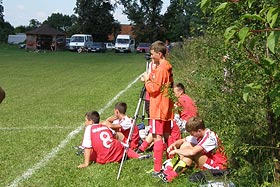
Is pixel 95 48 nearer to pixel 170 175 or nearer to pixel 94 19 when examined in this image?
pixel 94 19

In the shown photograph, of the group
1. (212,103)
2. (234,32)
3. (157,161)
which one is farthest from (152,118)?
(234,32)

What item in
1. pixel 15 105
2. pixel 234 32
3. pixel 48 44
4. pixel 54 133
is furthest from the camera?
pixel 48 44

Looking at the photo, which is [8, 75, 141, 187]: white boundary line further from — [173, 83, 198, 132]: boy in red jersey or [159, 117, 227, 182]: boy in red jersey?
[173, 83, 198, 132]: boy in red jersey

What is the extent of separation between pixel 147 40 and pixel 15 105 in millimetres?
76475

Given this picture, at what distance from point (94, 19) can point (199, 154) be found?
276 ft

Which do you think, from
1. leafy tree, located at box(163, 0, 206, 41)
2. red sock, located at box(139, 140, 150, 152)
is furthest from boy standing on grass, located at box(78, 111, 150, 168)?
leafy tree, located at box(163, 0, 206, 41)

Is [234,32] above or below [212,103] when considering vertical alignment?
above

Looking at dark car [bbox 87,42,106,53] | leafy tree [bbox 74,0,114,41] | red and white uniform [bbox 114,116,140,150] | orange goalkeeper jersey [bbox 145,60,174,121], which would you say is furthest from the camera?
leafy tree [bbox 74,0,114,41]

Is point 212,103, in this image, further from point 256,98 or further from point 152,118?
point 152,118

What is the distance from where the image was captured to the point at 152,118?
664 centimetres

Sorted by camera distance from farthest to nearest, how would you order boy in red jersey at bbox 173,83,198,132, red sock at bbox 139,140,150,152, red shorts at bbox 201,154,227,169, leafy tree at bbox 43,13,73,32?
leafy tree at bbox 43,13,73,32 → red sock at bbox 139,140,150,152 → boy in red jersey at bbox 173,83,198,132 → red shorts at bbox 201,154,227,169

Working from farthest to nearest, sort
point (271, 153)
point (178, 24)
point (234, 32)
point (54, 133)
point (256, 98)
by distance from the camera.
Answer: point (178, 24), point (54, 133), point (271, 153), point (256, 98), point (234, 32)

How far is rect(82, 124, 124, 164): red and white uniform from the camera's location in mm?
7318

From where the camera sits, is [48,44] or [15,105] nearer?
[15,105]
